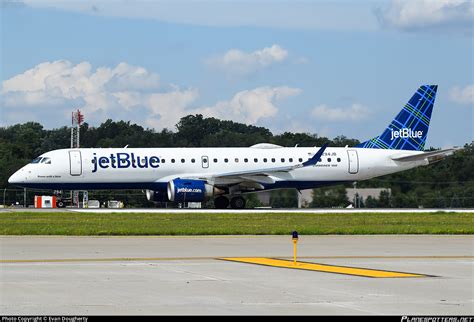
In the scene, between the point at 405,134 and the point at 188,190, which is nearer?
the point at 188,190

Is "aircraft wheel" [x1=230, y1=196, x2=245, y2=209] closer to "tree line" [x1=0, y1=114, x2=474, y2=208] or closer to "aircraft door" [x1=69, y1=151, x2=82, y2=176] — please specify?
"tree line" [x1=0, y1=114, x2=474, y2=208]

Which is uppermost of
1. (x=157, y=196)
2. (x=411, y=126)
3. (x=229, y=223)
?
(x=411, y=126)

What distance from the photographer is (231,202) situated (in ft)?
191

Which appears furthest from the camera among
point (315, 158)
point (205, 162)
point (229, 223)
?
point (205, 162)

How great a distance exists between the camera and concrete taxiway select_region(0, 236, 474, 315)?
15.0 metres

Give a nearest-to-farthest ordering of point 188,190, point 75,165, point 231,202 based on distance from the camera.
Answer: point 188,190 < point 75,165 < point 231,202

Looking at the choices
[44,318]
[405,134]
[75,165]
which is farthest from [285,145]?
[44,318]

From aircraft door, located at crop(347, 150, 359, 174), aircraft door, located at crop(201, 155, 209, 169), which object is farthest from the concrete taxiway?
aircraft door, located at crop(347, 150, 359, 174)

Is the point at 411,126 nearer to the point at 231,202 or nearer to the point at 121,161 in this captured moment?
the point at 231,202

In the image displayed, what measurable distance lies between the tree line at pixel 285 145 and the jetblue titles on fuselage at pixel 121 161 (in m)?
8.50

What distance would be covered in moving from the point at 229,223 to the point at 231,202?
58.5ft

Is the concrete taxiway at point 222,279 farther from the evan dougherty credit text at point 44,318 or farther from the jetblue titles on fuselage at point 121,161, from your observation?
the jetblue titles on fuselage at point 121,161

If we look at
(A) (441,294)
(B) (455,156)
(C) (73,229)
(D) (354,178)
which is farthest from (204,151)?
(A) (441,294)

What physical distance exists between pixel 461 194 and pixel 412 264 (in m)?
48.3
